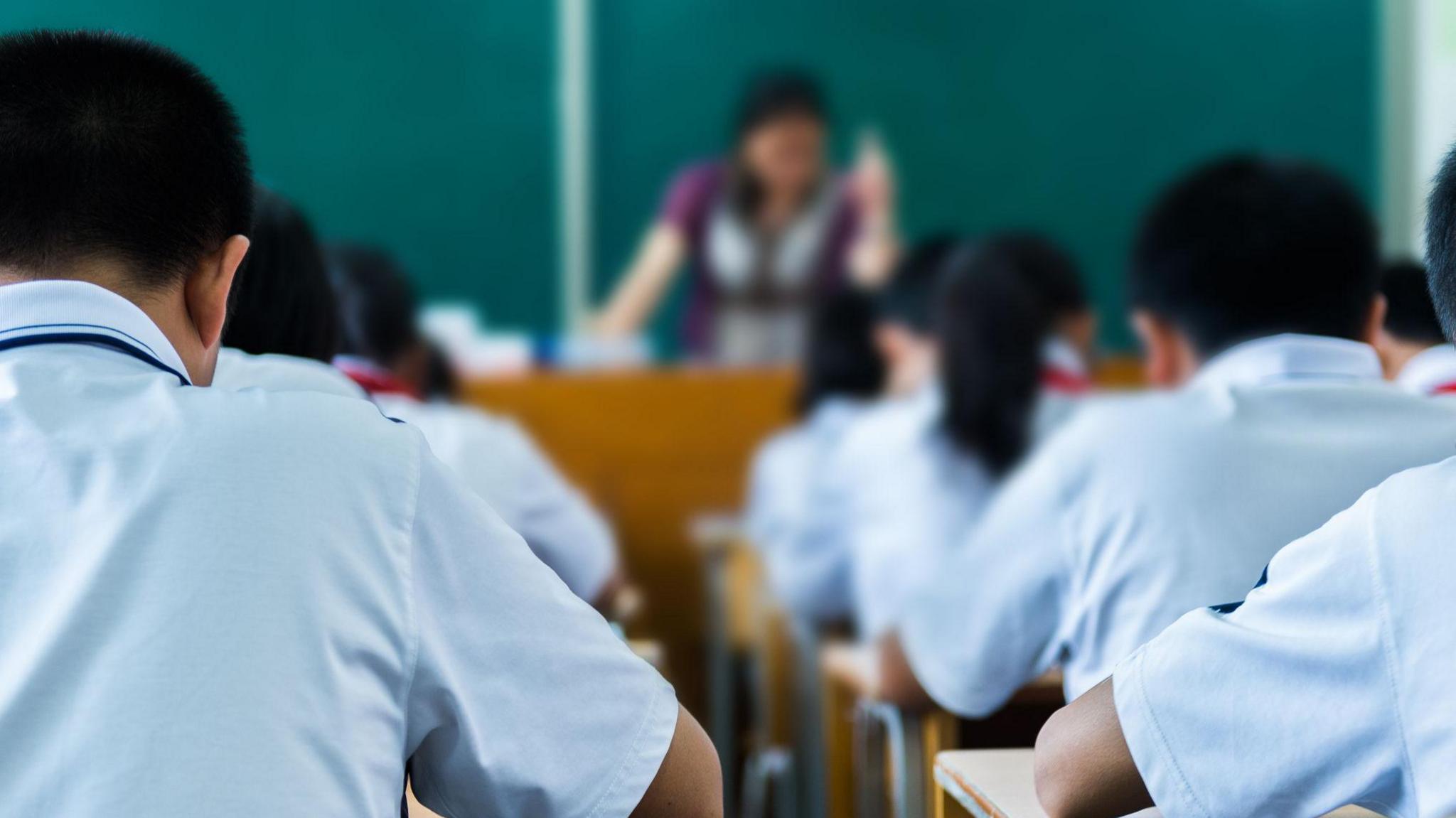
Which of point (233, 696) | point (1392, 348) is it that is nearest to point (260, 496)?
point (233, 696)

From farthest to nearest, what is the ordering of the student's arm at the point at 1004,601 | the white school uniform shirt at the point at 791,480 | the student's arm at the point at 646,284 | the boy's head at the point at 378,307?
the student's arm at the point at 646,284
the white school uniform shirt at the point at 791,480
the boy's head at the point at 378,307
the student's arm at the point at 1004,601

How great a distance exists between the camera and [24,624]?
2.59ft

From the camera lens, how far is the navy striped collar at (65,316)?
2.81 ft

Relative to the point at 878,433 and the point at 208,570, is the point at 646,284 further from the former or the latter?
the point at 208,570

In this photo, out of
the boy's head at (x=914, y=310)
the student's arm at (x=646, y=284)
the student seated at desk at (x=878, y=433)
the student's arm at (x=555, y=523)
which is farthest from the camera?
the student's arm at (x=646, y=284)

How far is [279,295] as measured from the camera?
55.8 inches

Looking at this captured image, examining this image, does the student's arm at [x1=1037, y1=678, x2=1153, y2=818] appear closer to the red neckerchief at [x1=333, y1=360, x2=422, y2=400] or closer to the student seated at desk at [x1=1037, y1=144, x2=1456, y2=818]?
the student seated at desk at [x1=1037, y1=144, x2=1456, y2=818]

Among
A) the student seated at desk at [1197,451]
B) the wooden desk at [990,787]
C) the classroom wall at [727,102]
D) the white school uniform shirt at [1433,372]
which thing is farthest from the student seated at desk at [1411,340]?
the classroom wall at [727,102]

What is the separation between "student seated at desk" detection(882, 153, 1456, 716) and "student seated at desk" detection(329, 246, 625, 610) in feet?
1.91

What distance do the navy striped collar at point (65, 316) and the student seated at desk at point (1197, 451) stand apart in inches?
32.1

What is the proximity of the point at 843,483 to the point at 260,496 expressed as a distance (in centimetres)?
211

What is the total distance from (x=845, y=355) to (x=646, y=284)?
1526 mm

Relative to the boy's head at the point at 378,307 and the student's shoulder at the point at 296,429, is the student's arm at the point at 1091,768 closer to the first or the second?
the student's shoulder at the point at 296,429

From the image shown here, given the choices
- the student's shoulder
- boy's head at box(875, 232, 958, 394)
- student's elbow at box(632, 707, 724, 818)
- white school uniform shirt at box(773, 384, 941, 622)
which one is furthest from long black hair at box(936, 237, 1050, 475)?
the student's shoulder
